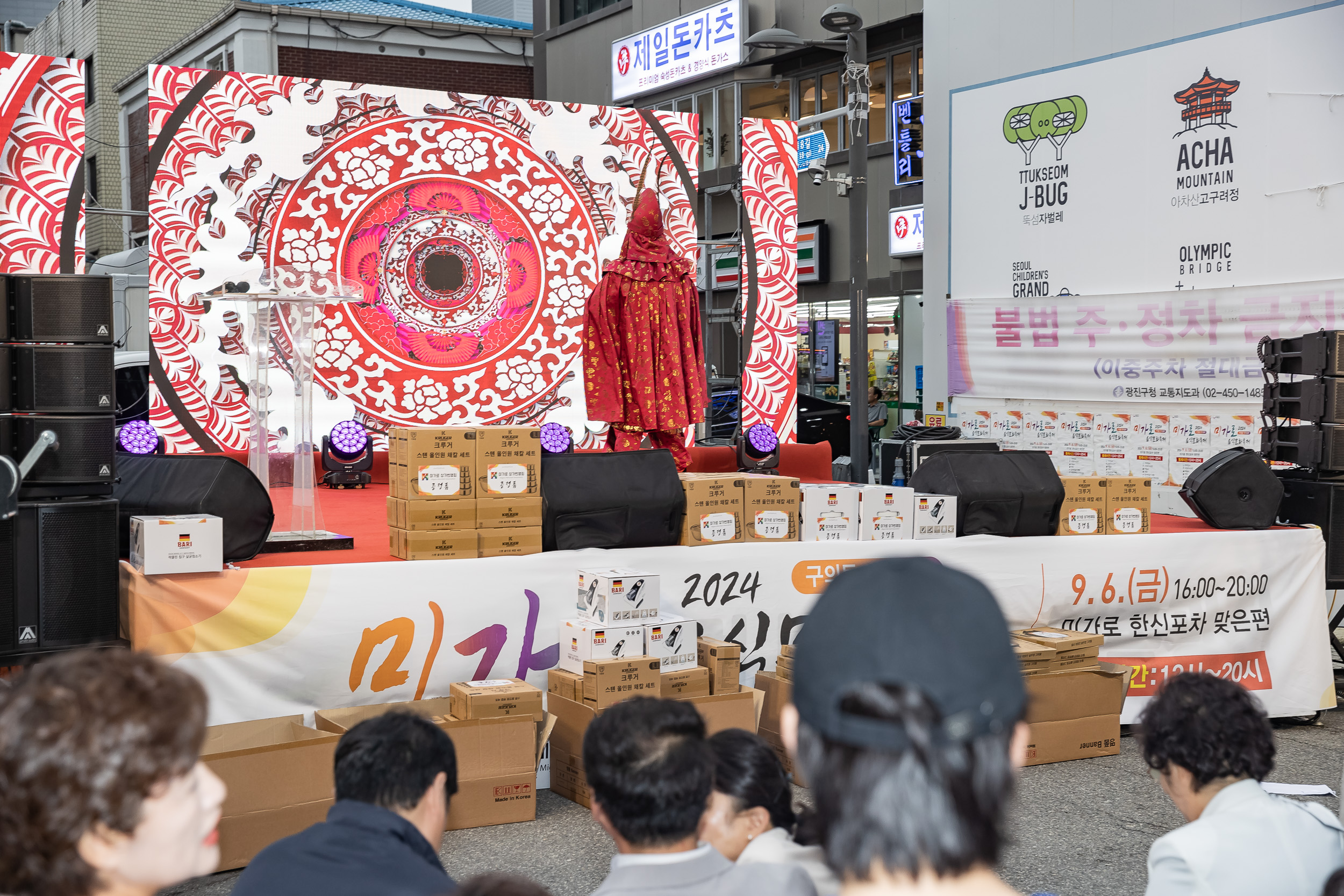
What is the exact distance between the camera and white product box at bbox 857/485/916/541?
4715 millimetres

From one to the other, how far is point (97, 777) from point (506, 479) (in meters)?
3.26

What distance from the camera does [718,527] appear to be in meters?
4.48

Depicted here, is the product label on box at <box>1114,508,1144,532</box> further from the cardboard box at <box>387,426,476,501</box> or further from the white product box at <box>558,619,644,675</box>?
the cardboard box at <box>387,426,476,501</box>

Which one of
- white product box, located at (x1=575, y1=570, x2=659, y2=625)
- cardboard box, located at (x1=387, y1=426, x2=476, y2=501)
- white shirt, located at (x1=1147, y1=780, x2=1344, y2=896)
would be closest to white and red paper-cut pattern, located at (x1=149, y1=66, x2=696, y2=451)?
cardboard box, located at (x1=387, y1=426, x2=476, y2=501)

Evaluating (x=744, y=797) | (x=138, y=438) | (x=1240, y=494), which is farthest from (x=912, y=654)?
(x=138, y=438)

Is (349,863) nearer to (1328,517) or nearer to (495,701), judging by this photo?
(495,701)

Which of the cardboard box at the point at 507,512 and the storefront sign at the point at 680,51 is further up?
the storefront sign at the point at 680,51

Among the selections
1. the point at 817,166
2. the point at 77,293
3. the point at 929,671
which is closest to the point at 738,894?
the point at 929,671

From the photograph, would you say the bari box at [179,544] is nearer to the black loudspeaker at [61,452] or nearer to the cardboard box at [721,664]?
the black loudspeaker at [61,452]

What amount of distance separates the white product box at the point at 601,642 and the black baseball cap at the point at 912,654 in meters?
3.03

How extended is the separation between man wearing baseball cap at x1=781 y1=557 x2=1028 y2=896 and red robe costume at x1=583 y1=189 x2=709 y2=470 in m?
4.96

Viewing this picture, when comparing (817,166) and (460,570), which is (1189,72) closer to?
(817,166)

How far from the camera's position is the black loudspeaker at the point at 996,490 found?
4949 millimetres

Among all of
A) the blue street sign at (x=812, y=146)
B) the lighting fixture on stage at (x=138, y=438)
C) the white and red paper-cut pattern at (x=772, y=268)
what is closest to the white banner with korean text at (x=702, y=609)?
the lighting fixture on stage at (x=138, y=438)
